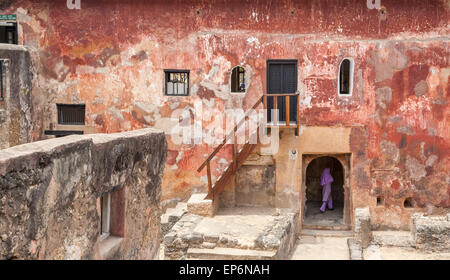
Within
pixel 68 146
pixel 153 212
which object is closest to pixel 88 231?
pixel 68 146

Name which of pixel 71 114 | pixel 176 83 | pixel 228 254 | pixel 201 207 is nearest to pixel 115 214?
pixel 228 254

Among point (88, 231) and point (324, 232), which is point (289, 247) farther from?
point (88, 231)

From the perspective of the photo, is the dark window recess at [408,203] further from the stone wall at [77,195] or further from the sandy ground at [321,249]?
the stone wall at [77,195]

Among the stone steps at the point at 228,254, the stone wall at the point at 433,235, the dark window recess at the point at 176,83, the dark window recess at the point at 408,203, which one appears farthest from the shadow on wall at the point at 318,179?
the stone steps at the point at 228,254

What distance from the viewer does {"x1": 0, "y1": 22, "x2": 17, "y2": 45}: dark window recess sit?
580 inches

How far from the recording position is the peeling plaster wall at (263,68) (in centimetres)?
1410

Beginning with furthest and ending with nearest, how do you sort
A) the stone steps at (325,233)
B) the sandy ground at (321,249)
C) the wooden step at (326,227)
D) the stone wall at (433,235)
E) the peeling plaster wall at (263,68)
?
the wooden step at (326,227), the stone steps at (325,233), the peeling plaster wall at (263,68), the stone wall at (433,235), the sandy ground at (321,249)

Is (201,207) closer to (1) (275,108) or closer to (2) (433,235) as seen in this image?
(1) (275,108)

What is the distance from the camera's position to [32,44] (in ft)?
48.1

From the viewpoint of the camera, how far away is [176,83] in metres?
15.0

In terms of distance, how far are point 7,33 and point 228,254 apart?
9857mm

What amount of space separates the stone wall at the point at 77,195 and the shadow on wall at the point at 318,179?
12.7 metres

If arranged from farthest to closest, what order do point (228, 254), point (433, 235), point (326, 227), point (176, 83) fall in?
point (176, 83) < point (326, 227) < point (433, 235) < point (228, 254)

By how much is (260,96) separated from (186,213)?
408 centimetres
